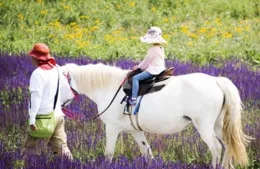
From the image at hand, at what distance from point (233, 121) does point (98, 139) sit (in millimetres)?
1595

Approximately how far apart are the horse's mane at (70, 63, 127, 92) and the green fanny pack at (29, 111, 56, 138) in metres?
0.76

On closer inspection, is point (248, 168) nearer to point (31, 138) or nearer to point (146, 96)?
point (146, 96)

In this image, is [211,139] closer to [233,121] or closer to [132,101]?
[233,121]

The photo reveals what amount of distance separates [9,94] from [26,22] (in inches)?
291

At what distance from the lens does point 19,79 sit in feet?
34.7

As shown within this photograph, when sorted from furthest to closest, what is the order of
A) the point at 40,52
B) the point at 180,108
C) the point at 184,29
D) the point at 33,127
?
the point at 184,29 → the point at 180,108 → the point at 40,52 → the point at 33,127

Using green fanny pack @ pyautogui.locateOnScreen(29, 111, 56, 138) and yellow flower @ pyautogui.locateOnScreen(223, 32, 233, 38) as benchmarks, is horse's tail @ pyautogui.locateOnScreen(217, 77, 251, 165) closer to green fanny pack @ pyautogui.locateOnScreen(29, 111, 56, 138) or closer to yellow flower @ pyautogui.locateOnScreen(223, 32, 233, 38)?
green fanny pack @ pyautogui.locateOnScreen(29, 111, 56, 138)

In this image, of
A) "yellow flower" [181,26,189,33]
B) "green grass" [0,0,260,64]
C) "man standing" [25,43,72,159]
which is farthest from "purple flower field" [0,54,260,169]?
"yellow flower" [181,26,189,33]

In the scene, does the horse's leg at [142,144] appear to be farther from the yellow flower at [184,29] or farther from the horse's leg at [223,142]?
the yellow flower at [184,29]

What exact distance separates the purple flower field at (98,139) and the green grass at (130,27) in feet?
7.58

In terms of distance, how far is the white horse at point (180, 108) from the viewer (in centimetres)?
666

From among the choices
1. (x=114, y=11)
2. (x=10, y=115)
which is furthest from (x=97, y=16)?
(x=10, y=115)

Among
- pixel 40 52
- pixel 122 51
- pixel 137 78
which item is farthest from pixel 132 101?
pixel 122 51

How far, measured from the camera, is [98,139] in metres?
7.54
